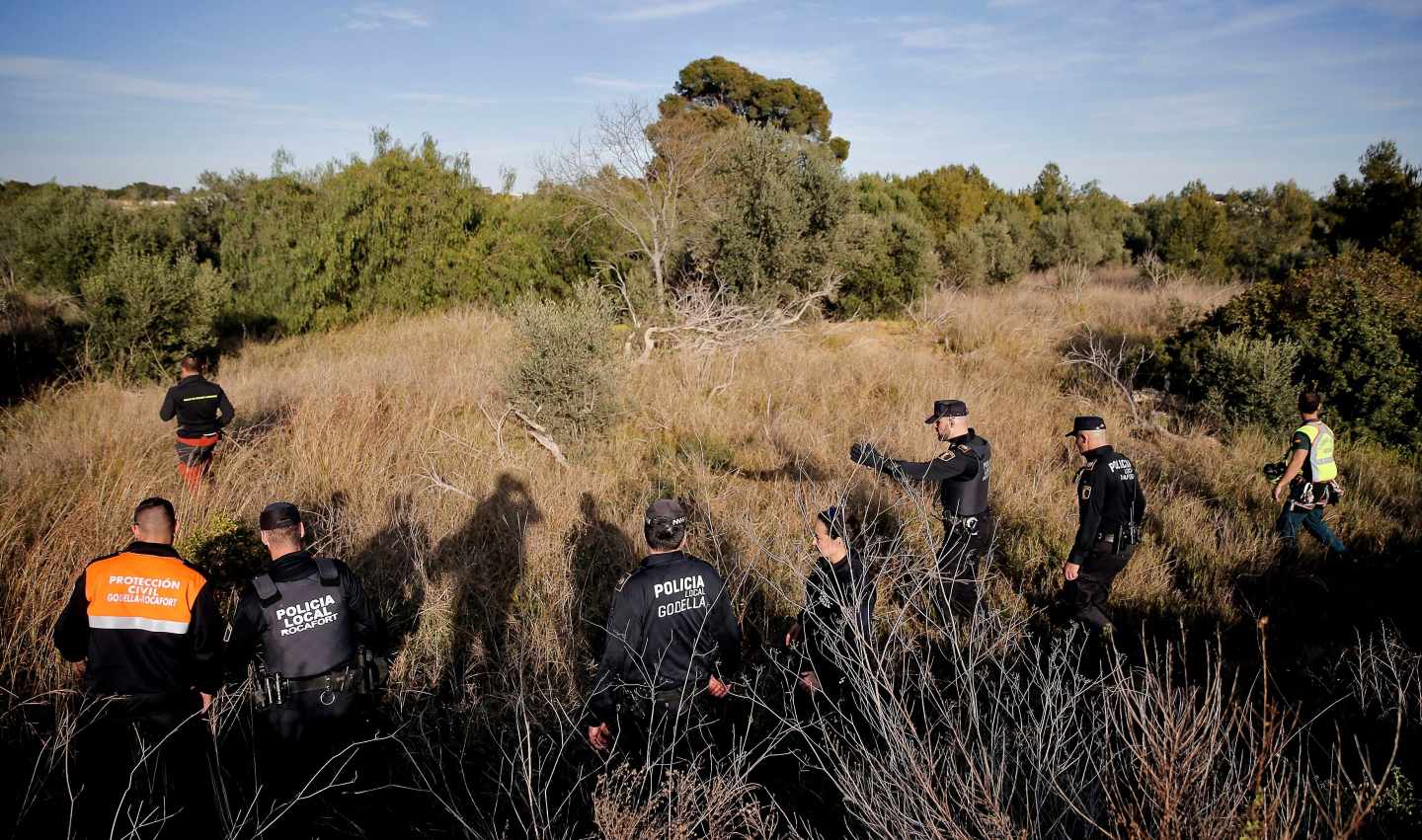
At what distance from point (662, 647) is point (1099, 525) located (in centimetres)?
307

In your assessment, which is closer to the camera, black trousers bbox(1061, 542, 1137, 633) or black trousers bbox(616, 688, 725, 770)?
black trousers bbox(616, 688, 725, 770)

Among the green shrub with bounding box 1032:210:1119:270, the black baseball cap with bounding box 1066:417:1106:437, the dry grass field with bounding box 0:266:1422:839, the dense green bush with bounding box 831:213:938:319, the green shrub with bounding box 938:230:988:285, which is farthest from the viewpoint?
the green shrub with bounding box 1032:210:1119:270

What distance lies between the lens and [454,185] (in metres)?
16.1

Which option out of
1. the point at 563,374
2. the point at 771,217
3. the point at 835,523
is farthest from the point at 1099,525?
the point at 771,217

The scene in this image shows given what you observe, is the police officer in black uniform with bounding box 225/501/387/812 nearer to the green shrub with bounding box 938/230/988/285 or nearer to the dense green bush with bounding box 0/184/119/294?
the dense green bush with bounding box 0/184/119/294

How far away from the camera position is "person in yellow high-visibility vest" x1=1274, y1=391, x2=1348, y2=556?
220 inches

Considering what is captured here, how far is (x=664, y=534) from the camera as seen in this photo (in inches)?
128

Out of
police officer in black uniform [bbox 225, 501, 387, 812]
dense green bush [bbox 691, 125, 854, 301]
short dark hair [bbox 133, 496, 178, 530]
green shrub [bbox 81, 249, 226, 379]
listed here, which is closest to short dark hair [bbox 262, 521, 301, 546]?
police officer in black uniform [bbox 225, 501, 387, 812]

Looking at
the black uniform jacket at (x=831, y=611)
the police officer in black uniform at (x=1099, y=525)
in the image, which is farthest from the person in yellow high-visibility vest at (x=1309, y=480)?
the black uniform jacket at (x=831, y=611)

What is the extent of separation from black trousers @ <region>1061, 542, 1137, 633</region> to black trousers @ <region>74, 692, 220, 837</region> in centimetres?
486

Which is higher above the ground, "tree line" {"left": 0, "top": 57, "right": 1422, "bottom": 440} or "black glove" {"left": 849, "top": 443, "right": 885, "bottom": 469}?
"tree line" {"left": 0, "top": 57, "right": 1422, "bottom": 440}

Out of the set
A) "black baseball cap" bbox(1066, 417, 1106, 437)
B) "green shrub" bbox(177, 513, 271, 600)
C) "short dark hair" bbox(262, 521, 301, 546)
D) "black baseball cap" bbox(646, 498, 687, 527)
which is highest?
"black baseball cap" bbox(1066, 417, 1106, 437)

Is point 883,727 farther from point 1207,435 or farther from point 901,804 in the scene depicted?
point 1207,435

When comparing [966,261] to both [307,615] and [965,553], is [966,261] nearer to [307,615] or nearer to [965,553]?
[965,553]
